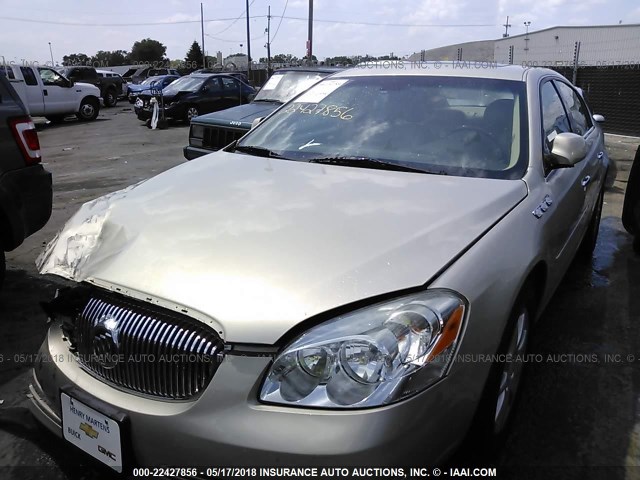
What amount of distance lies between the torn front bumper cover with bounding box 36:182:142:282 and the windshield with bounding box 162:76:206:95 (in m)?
14.3

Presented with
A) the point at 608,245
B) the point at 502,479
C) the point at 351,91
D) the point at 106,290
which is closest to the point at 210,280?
the point at 106,290

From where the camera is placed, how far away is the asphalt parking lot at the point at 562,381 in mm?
2273

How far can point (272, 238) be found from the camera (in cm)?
190

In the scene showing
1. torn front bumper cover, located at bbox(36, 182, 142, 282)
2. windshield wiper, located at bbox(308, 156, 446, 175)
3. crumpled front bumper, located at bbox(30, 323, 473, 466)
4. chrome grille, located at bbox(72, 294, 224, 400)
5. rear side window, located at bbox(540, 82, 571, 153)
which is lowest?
crumpled front bumper, located at bbox(30, 323, 473, 466)

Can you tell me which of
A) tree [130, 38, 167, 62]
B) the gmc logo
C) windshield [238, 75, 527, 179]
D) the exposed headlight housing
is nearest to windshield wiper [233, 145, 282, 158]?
windshield [238, 75, 527, 179]

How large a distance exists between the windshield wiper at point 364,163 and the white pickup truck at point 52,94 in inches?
576

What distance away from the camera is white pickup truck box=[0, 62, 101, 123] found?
15312mm

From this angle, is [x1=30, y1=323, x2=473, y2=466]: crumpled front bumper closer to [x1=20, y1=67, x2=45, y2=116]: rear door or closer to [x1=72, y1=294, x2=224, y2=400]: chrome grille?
[x1=72, y1=294, x2=224, y2=400]: chrome grille

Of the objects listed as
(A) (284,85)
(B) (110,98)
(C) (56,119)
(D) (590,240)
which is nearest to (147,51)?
(B) (110,98)

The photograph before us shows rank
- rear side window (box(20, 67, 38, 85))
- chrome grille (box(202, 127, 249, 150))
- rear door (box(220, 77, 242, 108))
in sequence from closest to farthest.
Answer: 1. chrome grille (box(202, 127, 249, 150))
2. rear side window (box(20, 67, 38, 85))
3. rear door (box(220, 77, 242, 108))

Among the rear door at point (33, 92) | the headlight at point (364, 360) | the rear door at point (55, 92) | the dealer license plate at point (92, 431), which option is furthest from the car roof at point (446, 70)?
the rear door at point (55, 92)

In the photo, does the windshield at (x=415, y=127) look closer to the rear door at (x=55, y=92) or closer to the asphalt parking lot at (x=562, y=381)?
the asphalt parking lot at (x=562, y=381)

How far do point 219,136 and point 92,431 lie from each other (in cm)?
592

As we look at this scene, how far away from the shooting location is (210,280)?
1683 mm
